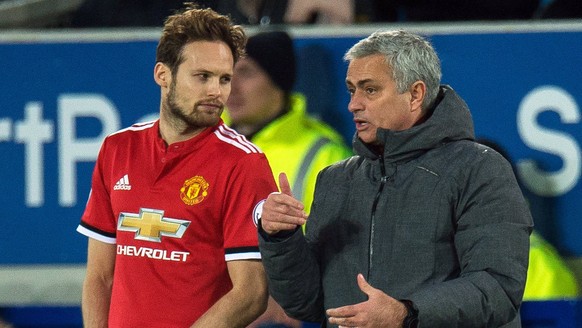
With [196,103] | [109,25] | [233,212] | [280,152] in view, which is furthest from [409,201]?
[109,25]

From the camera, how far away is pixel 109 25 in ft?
20.8

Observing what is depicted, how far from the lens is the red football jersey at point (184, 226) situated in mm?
3566

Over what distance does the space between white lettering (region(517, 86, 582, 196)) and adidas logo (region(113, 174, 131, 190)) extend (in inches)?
87.9

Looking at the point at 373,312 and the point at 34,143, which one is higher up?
the point at 373,312

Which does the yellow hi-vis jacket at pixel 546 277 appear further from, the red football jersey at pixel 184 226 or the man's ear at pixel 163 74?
the man's ear at pixel 163 74

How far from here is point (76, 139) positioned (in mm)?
5617

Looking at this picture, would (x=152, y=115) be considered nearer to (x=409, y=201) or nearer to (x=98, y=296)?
(x=98, y=296)

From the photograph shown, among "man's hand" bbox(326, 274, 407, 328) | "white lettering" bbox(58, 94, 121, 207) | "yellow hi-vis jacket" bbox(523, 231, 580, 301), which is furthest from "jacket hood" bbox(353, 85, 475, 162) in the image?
"white lettering" bbox(58, 94, 121, 207)

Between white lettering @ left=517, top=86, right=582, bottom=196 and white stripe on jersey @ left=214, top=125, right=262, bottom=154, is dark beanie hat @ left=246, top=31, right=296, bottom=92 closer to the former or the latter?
white lettering @ left=517, top=86, right=582, bottom=196

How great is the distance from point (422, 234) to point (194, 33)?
104 cm

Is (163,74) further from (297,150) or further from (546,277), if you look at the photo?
(546,277)

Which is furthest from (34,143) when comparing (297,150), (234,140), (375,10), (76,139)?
(234,140)

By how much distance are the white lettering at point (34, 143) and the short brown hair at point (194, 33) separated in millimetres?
1951

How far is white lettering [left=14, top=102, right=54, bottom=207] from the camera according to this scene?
5.62 meters
